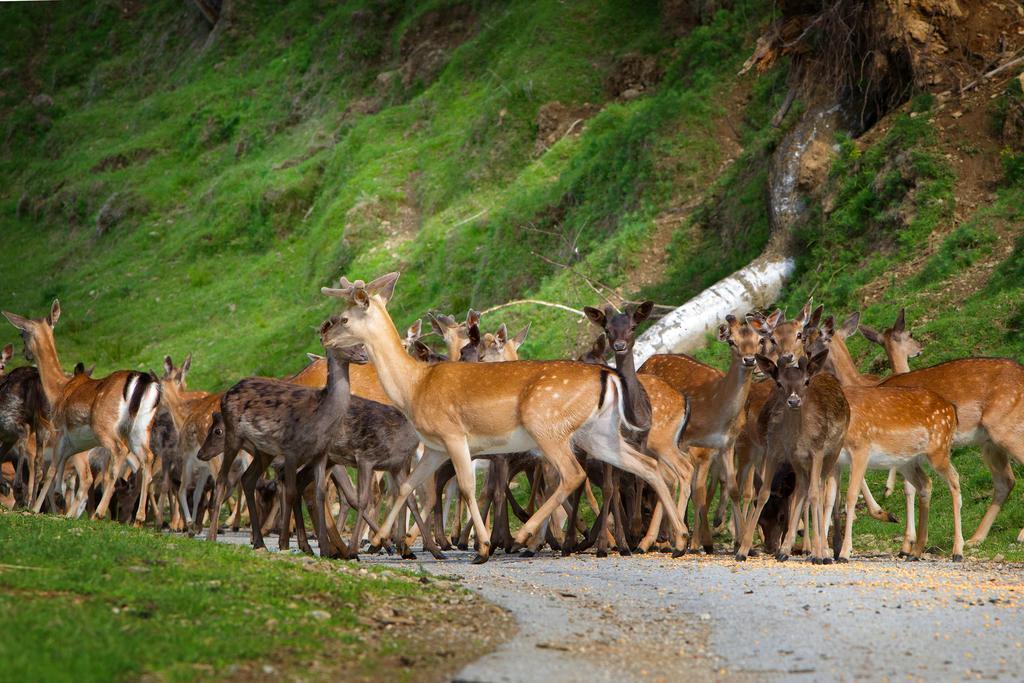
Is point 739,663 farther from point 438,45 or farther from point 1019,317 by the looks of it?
point 438,45

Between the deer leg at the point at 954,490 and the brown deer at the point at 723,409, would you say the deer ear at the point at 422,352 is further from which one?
the deer leg at the point at 954,490

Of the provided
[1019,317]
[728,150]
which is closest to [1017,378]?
[1019,317]

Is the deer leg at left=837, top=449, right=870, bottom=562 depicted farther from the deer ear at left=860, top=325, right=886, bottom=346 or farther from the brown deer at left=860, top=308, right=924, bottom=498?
the deer ear at left=860, top=325, right=886, bottom=346

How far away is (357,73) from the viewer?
45.9 metres

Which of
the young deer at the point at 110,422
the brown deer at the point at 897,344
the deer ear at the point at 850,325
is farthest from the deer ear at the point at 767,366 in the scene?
the young deer at the point at 110,422

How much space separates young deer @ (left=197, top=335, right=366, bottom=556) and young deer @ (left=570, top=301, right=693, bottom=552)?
2553 mm

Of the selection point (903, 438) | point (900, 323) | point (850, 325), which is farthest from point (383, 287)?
point (900, 323)

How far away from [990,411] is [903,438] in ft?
4.89

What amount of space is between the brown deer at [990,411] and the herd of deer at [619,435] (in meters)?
0.02

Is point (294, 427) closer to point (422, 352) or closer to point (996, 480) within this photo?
point (422, 352)

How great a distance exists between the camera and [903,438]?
546 inches

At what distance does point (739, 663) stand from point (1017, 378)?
795 centimetres

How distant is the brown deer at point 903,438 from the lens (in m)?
13.8

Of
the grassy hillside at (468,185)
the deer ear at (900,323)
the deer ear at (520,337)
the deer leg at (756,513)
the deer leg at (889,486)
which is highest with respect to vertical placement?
the grassy hillside at (468,185)
